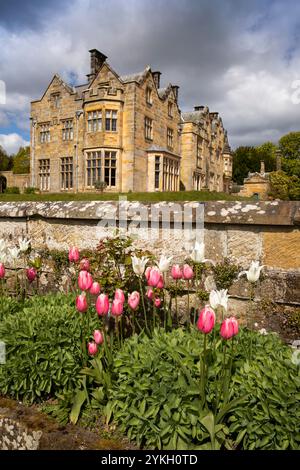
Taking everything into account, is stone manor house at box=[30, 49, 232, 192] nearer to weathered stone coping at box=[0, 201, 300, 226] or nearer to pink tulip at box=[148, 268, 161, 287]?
weathered stone coping at box=[0, 201, 300, 226]

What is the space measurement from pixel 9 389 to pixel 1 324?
51cm

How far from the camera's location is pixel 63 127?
92.8 ft

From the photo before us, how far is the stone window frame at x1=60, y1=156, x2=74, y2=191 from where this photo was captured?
28.0 m

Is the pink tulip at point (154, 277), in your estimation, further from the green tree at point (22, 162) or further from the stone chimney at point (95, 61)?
the green tree at point (22, 162)

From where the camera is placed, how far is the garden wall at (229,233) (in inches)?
119

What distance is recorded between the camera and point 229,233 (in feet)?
10.9

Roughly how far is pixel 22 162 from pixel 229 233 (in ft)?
197

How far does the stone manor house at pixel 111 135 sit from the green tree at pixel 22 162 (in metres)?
25.7

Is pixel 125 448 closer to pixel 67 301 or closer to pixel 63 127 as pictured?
pixel 67 301

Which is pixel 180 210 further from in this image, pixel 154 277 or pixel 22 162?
pixel 22 162

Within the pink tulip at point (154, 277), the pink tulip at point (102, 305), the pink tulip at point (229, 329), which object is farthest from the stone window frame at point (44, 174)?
the pink tulip at point (229, 329)

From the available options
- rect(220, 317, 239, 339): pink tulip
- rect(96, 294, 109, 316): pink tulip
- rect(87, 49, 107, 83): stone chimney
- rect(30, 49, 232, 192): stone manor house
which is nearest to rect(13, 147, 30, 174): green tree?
rect(30, 49, 232, 192): stone manor house
